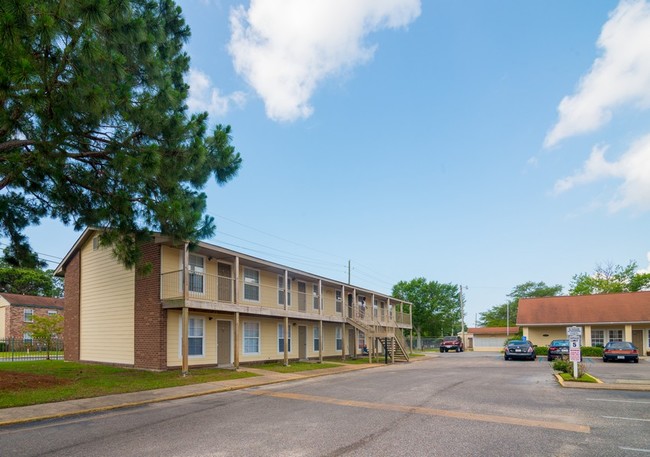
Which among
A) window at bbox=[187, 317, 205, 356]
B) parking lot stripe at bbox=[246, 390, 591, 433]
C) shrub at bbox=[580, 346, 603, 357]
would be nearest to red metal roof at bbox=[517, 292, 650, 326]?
shrub at bbox=[580, 346, 603, 357]

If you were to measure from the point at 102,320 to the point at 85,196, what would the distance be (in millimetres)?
9849

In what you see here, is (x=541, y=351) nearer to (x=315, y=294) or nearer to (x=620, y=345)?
(x=620, y=345)

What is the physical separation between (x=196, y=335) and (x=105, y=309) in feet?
16.5

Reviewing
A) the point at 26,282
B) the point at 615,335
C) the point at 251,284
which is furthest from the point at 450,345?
the point at 26,282

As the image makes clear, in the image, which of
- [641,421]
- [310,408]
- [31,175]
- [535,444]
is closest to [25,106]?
[31,175]

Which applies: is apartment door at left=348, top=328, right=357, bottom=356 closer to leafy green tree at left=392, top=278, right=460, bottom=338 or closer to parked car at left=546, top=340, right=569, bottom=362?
parked car at left=546, top=340, right=569, bottom=362

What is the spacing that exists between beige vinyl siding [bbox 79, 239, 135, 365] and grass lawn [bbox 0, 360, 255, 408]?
5.03 ft

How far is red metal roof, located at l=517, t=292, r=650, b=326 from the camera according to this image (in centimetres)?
3792

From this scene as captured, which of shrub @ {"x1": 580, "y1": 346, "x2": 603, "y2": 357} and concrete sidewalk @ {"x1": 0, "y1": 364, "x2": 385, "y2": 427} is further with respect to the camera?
shrub @ {"x1": 580, "y1": 346, "x2": 603, "y2": 357}

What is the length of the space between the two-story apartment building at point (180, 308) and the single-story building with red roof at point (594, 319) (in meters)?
22.3

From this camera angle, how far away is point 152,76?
12.0 metres

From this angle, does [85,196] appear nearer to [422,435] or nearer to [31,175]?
[31,175]

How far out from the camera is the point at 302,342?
93.0 ft

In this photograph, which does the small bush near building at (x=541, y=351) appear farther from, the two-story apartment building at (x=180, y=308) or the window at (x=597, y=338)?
the two-story apartment building at (x=180, y=308)
